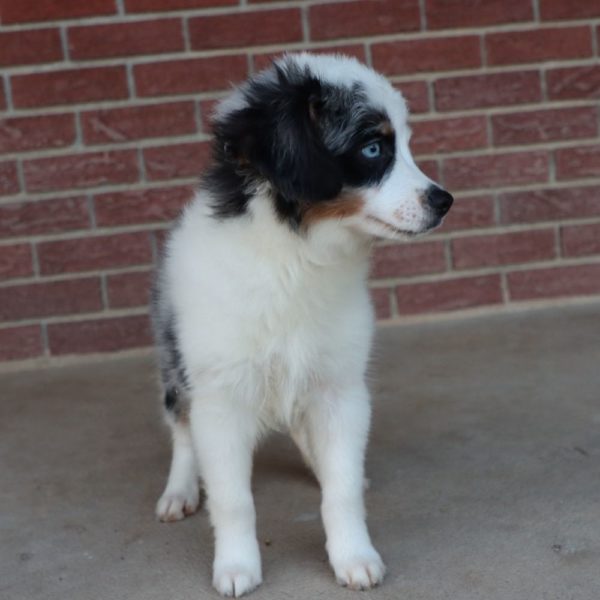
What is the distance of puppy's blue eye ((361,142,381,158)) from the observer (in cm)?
262

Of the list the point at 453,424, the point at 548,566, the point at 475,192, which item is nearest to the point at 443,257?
the point at 475,192

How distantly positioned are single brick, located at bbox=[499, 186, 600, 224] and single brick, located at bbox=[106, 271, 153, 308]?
5.62 feet

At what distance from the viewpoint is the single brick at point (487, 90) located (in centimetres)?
483

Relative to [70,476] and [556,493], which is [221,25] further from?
[556,493]

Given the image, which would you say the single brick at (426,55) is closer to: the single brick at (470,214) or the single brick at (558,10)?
the single brick at (558,10)

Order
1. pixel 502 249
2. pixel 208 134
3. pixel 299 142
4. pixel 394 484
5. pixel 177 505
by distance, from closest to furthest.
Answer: pixel 299 142 < pixel 177 505 < pixel 394 484 < pixel 208 134 < pixel 502 249

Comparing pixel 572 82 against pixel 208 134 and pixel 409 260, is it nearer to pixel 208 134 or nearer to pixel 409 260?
pixel 409 260

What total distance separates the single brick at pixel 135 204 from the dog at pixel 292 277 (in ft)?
6.09

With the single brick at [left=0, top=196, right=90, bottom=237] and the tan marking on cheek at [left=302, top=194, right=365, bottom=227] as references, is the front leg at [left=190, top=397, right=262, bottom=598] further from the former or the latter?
the single brick at [left=0, top=196, right=90, bottom=237]

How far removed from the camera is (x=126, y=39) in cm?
464

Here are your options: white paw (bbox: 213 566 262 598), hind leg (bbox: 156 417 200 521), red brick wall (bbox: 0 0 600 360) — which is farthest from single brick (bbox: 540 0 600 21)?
white paw (bbox: 213 566 262 598)

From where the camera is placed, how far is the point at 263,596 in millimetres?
2691

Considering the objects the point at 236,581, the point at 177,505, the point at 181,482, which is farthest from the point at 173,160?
the point at 236,581

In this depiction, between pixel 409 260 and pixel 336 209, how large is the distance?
2.38m
